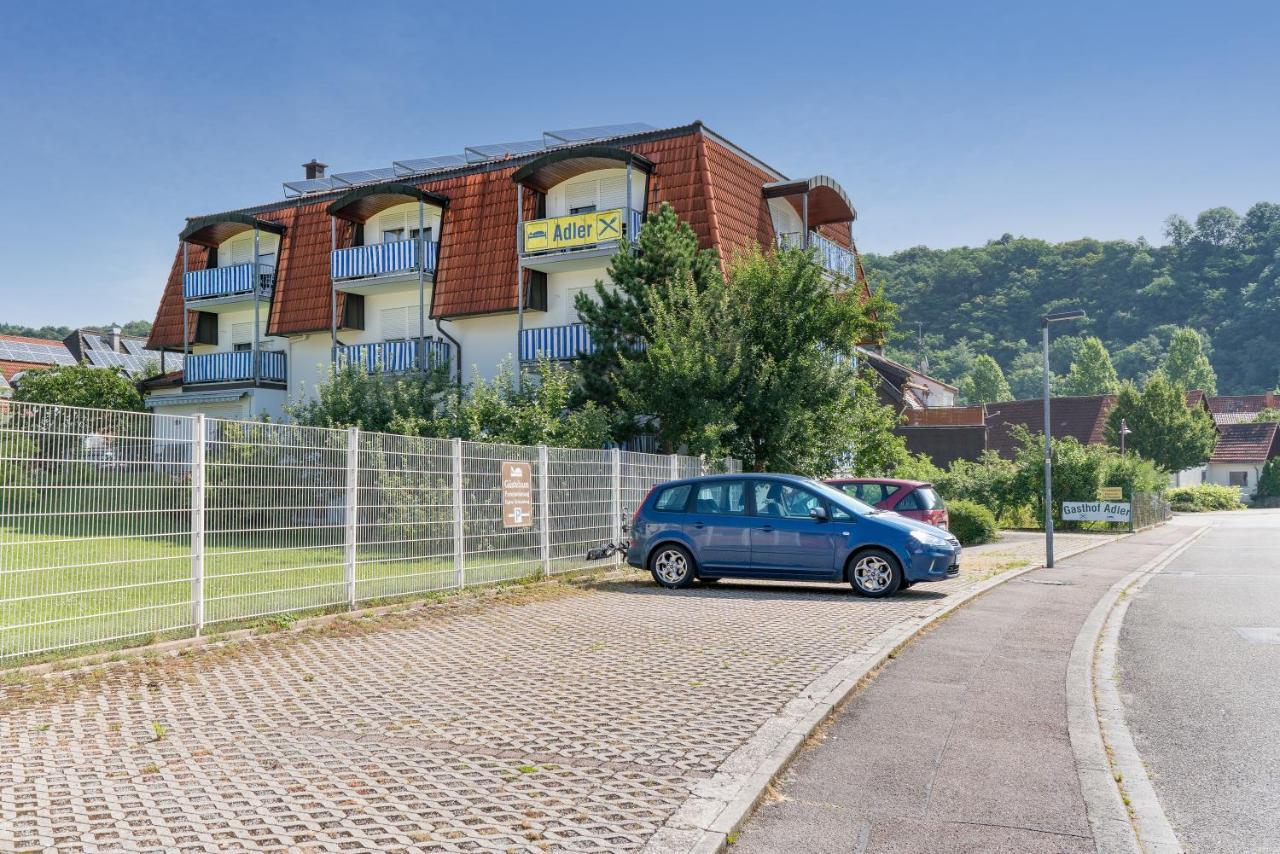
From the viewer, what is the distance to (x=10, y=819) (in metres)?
4.53

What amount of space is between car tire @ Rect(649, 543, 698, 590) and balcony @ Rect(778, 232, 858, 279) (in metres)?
16.4

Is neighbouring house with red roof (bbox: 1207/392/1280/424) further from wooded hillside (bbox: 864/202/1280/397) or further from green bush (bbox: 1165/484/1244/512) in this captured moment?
green bush (bbox: 1165/484/1244/512)

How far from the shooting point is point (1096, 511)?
34.1 metres

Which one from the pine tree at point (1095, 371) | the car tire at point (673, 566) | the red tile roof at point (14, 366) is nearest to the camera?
the car tire at point (673, 566)

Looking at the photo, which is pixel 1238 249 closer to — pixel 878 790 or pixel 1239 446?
pixel 1239 446

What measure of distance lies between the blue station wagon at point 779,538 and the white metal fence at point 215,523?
197 centimetres

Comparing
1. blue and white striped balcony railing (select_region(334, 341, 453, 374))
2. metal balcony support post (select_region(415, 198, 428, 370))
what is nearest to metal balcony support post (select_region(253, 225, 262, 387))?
blue and white striped balcony railing (select_region(334, 341, 453, 374))

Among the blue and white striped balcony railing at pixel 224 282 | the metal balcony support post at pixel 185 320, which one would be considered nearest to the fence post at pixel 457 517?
the blue and white striped balcony railing at pixel 224 282

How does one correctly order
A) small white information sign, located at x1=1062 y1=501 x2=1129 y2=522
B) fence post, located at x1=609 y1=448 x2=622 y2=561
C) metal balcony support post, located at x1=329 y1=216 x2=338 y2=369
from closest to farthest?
1. fence post, located at x1=609 y1=448 x2=622 y2=561
2. metal balcony support post, located at x1=329 y1=216 x2=338 y2=369
3. small white information sign, located at x1=1062 y1=501 x2=1129 y2=522

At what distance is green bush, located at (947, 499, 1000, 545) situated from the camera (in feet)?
93.5

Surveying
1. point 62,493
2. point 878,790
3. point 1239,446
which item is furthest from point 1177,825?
point 1239,446

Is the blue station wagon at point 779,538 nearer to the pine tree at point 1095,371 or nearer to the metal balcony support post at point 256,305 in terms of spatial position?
the metal balcony support post at point 256,305

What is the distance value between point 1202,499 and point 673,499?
61.3m

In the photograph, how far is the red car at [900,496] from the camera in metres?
20.1
